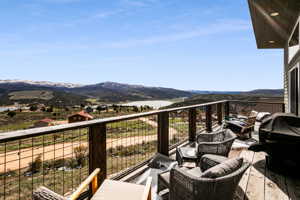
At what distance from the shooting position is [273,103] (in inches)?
348

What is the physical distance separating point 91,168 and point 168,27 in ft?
57.0

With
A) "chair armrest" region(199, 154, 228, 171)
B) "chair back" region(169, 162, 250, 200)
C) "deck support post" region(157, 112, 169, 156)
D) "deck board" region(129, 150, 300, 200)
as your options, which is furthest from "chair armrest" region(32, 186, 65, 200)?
"deck support post" region(157, 112, 169, 156)

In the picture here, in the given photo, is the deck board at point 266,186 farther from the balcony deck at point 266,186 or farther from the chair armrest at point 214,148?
the chair armrest at point 214,148

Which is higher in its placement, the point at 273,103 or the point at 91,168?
the point at 273,103

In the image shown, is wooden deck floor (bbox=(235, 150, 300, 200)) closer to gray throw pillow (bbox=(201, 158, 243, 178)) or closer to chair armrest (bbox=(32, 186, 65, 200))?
gray throw pillow (bbox=(201, 158, 243, 178))

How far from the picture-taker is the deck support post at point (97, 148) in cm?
247

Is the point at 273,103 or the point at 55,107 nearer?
the point at 273,103

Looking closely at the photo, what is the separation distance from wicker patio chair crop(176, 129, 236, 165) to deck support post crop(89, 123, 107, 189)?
1.35 m

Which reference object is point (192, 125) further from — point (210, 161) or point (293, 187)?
point (210, 161)

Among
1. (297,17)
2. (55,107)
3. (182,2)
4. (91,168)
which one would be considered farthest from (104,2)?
(55,107)

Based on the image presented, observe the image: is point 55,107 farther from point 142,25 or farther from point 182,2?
point 182,2

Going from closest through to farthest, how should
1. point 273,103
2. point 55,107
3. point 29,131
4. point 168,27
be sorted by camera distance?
point 29,131, point 273,103, point 168,27, point 55,107

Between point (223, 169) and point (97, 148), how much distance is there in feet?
4.68

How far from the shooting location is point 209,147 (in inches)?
124
